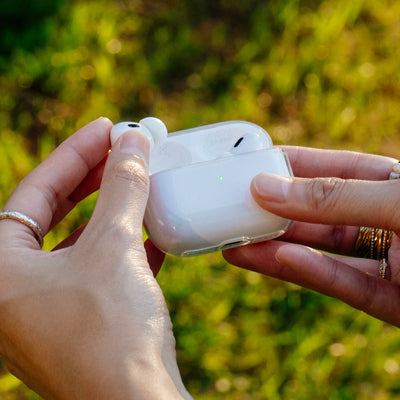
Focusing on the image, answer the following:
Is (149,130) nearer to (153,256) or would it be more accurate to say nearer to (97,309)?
(153,256)

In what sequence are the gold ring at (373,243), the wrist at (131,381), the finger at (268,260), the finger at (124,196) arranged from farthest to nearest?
the gold ring at (373,243) < the finger at (268,260) < the finger at (124,196) < the wrist at (131,381)

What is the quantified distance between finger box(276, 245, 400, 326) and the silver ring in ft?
2.10

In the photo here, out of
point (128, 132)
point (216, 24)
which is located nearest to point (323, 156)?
point (128, 132)

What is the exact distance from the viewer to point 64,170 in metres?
1.42

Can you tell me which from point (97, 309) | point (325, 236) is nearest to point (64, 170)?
point (97, 309)

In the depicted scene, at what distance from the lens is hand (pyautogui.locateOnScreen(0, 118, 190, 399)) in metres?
1.01

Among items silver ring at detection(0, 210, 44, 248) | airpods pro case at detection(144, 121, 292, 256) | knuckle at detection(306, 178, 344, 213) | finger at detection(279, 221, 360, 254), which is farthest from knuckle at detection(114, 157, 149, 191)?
finger at detection(279, 221, 360, 254)

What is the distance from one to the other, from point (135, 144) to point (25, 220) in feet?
1.04

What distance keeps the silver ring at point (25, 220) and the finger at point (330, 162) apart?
814mm

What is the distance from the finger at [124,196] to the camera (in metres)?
1.10

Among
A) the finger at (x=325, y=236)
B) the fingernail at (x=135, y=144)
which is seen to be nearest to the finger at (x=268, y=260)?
the finger at (x=325, y=236)

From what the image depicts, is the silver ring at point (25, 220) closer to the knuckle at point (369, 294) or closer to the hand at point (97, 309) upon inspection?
the hand at point (97, 309)

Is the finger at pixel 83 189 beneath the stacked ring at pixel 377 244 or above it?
above

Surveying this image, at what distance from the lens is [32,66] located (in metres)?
2.31
